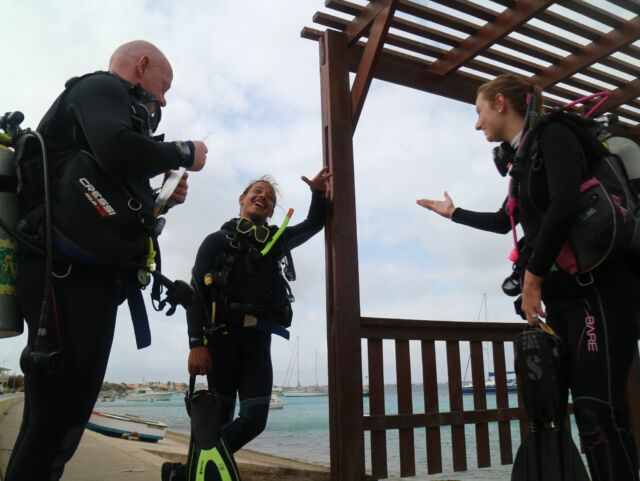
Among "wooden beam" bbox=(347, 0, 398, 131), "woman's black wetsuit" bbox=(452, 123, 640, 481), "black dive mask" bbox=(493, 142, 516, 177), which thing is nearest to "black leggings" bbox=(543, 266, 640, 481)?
"woman's black wetsuit" bbox=(452, 123, 640, 481)

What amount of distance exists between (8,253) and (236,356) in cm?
154

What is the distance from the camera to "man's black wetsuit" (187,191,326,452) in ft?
9.53

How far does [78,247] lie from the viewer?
1646 millimetres

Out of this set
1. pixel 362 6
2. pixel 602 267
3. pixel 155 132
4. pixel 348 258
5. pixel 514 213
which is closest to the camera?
pixel 602 267

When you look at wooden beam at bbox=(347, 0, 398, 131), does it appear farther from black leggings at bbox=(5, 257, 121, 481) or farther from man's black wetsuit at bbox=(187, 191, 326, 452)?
black leggings at bbox=(5, 257, 121, 481)

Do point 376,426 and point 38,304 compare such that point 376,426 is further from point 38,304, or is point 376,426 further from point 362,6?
point 362,6

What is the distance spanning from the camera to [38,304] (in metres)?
1.63

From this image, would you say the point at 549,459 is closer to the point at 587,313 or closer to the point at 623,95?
the point at 587,313

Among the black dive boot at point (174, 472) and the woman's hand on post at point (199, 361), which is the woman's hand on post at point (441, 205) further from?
the black dive boot at point (174, 472)

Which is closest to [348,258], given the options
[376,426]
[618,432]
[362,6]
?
[376,426]

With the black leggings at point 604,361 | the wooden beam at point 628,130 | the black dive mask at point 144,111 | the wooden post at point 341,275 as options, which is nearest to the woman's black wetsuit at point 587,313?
the black leggings at point 604,361

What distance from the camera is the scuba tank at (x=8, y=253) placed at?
1.67 meters

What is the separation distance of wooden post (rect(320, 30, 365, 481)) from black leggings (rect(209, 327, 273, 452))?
0.61 m

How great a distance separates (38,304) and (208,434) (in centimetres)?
108
